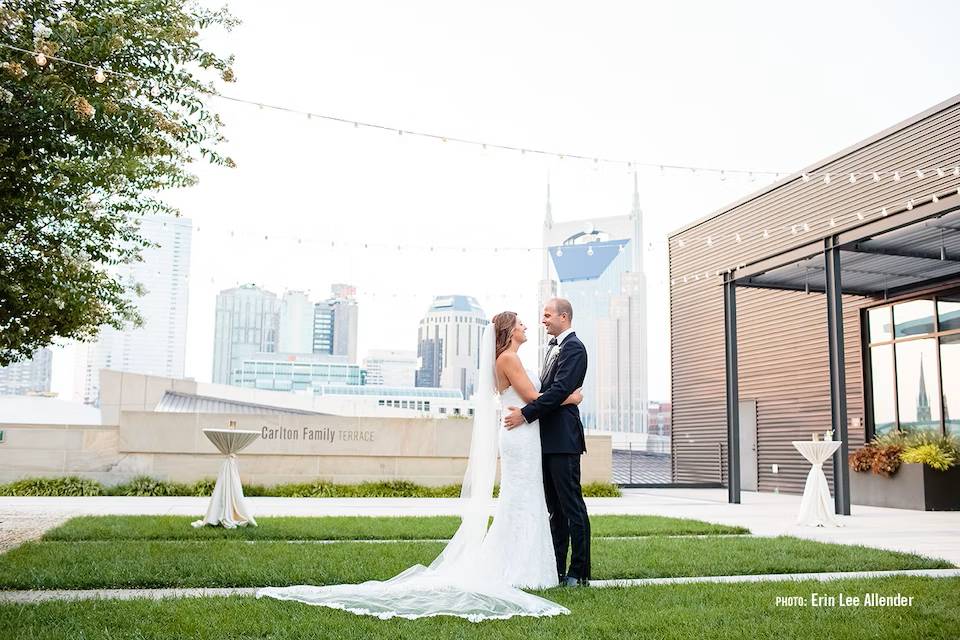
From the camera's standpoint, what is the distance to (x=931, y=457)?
477 inches

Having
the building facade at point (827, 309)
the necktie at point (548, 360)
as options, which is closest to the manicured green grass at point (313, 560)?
the necktie at point (548, 360)

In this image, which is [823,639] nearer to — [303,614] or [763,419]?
[303,614]

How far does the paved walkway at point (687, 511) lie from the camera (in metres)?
8.22

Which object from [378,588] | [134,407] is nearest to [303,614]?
[378,588]

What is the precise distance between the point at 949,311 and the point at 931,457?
270 centimetres

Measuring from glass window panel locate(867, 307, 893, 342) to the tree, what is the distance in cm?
1198

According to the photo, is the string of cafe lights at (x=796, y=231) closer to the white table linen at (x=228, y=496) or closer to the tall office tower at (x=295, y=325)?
the white table linen at (x=228, y=496)

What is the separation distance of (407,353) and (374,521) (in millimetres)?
122054

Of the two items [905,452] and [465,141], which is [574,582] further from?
[905,452]

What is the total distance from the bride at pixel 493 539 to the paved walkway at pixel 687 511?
3.59m

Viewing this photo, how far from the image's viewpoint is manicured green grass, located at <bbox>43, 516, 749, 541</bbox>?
734 centimetres

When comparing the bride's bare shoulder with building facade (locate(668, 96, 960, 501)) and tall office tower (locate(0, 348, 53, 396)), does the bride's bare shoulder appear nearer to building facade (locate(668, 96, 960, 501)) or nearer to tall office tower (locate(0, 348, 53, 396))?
building facade (locate(668, 96, 960, 501))

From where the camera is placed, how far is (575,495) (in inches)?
205

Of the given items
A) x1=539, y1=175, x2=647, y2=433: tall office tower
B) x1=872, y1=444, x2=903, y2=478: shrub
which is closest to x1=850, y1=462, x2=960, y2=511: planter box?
x1=872, y1=444, x2=903, y2=478: shrub
